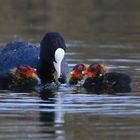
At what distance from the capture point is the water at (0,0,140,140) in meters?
9.40

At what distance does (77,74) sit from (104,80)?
18.9 inches

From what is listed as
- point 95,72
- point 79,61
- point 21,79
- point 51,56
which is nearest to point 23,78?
point 21,79

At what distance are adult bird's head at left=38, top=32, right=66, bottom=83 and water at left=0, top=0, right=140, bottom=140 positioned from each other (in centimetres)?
36

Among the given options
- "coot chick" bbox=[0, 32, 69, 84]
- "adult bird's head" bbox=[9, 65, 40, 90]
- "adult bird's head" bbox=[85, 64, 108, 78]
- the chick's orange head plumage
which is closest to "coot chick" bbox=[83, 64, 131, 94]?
"adult bird's head" bbox=[85, 64, 108, 78]

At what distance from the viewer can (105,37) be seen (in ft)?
61.4

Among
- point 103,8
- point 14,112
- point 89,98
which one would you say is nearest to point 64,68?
point 89,98

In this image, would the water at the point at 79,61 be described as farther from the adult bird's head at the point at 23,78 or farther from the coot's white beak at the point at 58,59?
the adult bird's head at the point at 23,78

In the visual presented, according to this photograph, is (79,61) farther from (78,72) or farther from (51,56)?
(51,56)

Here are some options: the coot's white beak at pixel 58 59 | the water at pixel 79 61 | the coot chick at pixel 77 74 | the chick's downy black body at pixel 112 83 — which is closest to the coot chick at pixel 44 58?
the coot's white beak at pixel 58 59

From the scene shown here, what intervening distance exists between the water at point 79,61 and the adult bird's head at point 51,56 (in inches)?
14.3

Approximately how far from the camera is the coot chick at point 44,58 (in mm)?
12312

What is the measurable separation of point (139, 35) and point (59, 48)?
681cm

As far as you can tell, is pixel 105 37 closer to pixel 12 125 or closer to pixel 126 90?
pixel 126 90

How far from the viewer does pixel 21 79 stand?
12617mm
